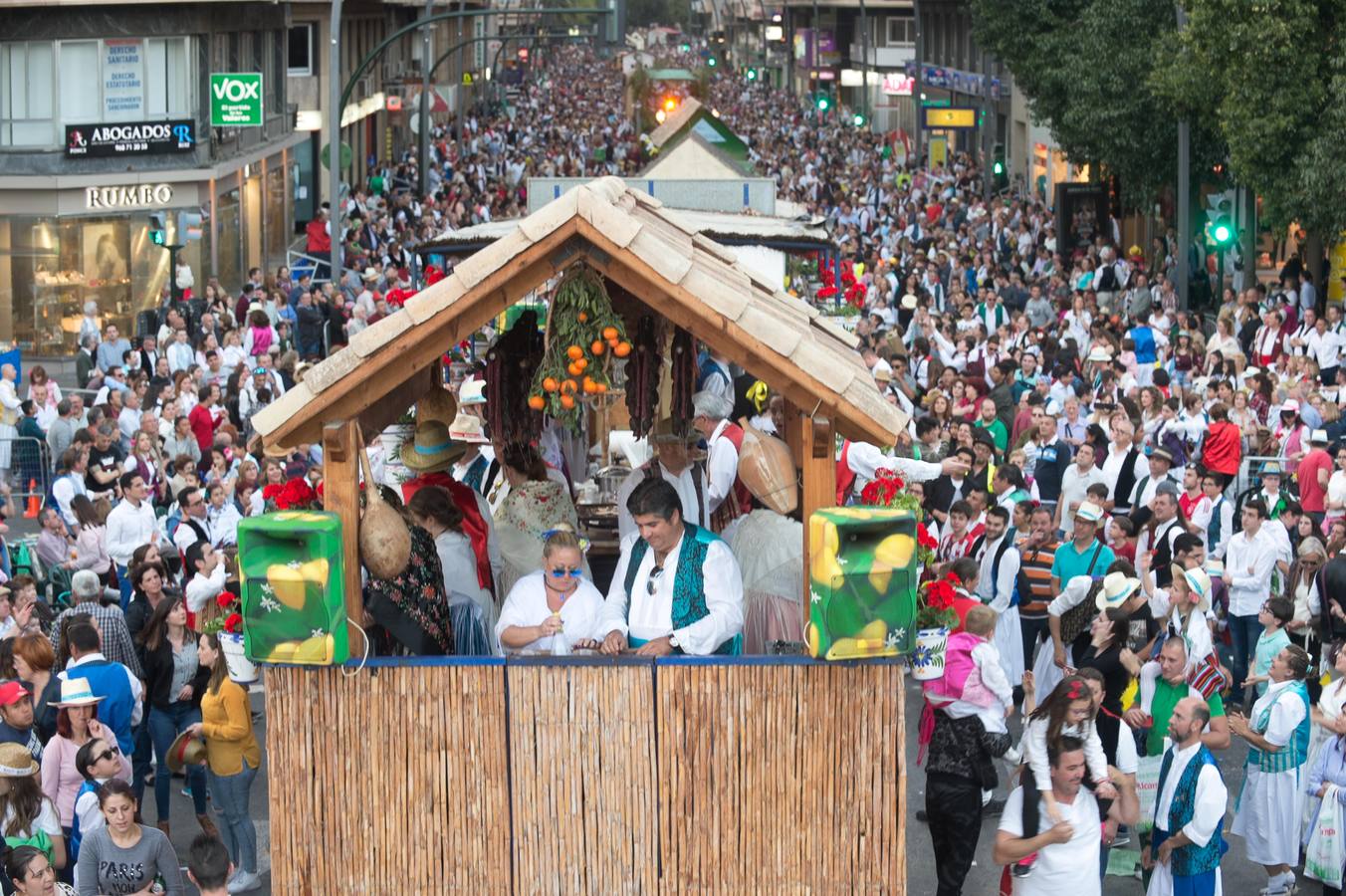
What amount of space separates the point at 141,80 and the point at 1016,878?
2983cm

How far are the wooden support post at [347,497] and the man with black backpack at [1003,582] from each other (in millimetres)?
5818

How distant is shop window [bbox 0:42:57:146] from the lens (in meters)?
33.9

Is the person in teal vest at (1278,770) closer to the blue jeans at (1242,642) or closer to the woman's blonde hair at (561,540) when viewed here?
the blue jeans at (1242,642)

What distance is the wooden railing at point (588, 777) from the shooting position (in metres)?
7.97

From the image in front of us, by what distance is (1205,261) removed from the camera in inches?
1353

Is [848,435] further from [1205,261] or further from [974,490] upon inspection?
[1205,261]

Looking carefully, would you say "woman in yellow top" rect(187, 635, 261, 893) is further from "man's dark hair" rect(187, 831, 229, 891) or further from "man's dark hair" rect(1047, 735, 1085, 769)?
"man's dark hair" rect(1047, 735, 1085, 769)

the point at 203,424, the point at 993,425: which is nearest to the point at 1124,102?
the point at 993,425

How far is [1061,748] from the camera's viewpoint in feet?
27.3

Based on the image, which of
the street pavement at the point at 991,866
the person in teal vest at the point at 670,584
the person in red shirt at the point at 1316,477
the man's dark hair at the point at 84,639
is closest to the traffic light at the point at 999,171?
the person in red shirt at the point at 1316,477

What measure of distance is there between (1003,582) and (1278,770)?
9.74 feet

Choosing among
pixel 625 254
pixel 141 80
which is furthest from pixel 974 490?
pixel 141 80

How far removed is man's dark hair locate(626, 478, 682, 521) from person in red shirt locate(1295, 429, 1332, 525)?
8.47 meters

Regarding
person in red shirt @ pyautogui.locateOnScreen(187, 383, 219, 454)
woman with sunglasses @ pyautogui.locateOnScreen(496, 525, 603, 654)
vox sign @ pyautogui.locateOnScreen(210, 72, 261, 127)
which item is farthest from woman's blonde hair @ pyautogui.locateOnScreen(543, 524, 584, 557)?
vox sign @ pyautogui.locateOnScreen(210, 72, 261, 127)
